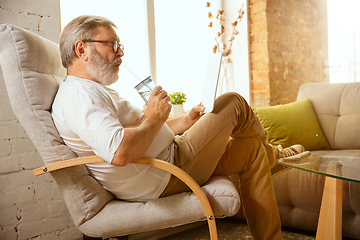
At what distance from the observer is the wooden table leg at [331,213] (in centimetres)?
131

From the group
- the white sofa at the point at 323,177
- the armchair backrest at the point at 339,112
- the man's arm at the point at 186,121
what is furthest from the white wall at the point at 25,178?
the armchair backrest at the point at 339,112

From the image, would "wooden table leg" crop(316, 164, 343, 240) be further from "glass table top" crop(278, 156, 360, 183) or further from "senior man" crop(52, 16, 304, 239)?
"senior man" crop(52, 16, 304, 239)

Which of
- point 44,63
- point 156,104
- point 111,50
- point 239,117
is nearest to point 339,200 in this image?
point 239,117

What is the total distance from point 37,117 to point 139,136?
0.42 meters

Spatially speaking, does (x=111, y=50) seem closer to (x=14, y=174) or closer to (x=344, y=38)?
(x=14, y=174)

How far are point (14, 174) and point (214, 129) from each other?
45.5 inches

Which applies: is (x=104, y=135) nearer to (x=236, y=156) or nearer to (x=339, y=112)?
(x=236, y=156)

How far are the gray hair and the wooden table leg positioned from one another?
1182 millimetres

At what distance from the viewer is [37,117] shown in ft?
4.20

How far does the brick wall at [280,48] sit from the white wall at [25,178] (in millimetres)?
2212

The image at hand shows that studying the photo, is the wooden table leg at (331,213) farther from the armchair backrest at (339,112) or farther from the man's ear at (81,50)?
the armchair backrest at (339,112)

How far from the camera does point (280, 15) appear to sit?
141 inches

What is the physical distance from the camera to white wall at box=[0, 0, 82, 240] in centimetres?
178

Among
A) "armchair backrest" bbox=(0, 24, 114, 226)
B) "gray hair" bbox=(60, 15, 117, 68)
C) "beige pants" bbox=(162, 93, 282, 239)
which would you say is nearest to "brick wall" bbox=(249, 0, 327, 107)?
"beige pants" bbox=(162, 93, 282, 239)
